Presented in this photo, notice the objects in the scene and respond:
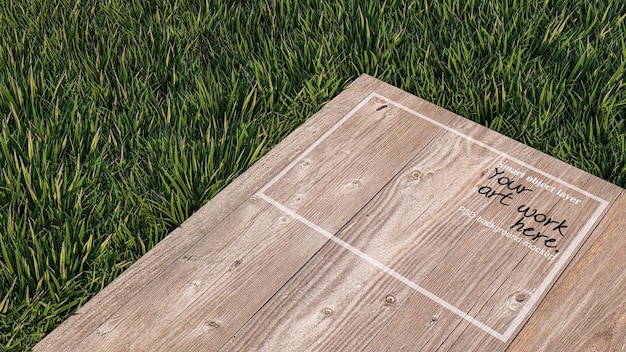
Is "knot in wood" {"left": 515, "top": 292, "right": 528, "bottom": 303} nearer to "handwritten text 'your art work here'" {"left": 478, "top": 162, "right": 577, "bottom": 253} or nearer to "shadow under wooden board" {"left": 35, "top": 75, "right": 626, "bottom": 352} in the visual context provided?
"shadow under wooden board" {"left": 35, "top": 75, "right": 626, "bottom": 352}

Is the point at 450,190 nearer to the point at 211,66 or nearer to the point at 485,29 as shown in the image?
the point at 485,29

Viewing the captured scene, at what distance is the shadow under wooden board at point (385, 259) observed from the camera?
65.3 inches

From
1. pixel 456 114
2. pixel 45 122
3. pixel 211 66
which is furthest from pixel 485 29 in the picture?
pixel 45 122

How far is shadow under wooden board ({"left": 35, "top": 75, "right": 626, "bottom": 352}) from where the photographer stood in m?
1.66

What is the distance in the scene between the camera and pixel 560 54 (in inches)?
99.3

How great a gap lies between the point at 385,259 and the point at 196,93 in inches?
35.7

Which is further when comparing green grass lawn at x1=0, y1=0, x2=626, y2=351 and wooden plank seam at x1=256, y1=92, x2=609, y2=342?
green grass lawn at x1=0, y1=0, x2=626, y2=351

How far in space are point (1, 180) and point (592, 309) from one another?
1.61 m

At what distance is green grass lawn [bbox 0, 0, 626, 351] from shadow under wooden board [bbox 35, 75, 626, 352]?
5.0 inches

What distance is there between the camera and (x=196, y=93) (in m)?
2.33

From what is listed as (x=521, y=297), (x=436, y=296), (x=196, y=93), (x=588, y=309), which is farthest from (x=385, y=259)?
(x=196, y=93)

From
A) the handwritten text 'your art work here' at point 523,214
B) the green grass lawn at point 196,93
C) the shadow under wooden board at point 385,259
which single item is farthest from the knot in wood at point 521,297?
the green grass lawn at point 196,93

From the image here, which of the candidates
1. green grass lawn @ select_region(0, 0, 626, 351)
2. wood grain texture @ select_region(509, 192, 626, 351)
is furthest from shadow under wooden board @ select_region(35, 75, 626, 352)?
green grass lawn @ select_region(0, 0, 626, 351)

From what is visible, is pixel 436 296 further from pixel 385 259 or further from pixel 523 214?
pixel 523 214
